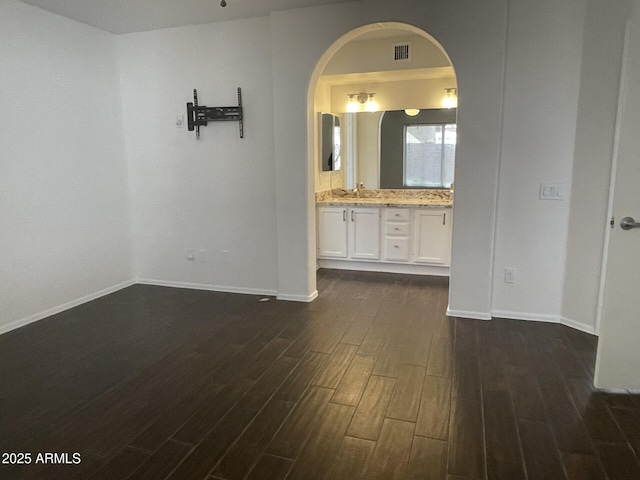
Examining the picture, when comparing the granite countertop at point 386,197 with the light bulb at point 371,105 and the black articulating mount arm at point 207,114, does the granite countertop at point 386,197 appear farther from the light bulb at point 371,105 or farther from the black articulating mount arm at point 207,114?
the black articulating mount arm at point 207,114

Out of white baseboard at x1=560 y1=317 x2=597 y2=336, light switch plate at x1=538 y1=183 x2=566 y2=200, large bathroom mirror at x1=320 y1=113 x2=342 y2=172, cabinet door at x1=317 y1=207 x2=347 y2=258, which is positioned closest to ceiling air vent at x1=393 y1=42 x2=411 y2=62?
large bathroom mirror at x1=320 y1=113 x2=342 y2=172

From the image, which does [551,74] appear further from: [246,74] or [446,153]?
[246,74]

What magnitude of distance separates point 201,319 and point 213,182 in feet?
4.84

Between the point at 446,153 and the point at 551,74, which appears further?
the point at 446,153

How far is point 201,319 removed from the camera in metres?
3.82

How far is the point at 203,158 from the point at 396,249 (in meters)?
2.45

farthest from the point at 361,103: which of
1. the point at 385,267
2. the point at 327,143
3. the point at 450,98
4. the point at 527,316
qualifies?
the point at 527,316

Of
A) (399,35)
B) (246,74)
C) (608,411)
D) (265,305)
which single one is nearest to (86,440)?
(265,305)

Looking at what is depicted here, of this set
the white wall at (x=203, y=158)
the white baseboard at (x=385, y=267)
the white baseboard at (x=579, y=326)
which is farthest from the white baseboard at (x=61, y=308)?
the white baseboard at (x=579, y=326)

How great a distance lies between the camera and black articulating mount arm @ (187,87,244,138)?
4.29 meters

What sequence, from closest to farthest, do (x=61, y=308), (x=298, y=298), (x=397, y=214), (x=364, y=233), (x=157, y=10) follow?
(x=157, y=10) → (x=61, y=308) → (x=298, y=298) → (x=397, y=214) → (x=364, y=233)

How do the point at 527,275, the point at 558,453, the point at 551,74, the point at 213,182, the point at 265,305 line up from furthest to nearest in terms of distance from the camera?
1. the point at 213,182
2. the point at 265,305
3. the point at 527,275
4. the point at 551,74
5. the point at 558,453

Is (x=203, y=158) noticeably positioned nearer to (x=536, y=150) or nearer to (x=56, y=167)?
(x=56, y=167)

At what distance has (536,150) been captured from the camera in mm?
3510
